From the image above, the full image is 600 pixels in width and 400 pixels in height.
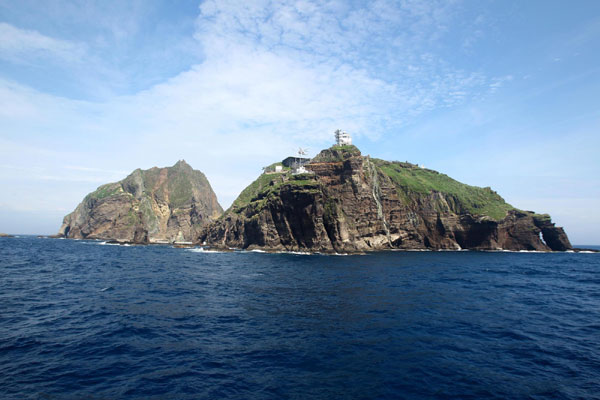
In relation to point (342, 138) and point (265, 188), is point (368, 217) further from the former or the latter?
point (342, 138)

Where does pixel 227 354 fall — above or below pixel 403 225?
below

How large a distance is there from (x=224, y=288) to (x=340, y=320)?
19495 millimetres

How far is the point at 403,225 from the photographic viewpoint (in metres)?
143

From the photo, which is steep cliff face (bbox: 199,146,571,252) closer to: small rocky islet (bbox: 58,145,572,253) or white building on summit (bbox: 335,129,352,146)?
small rocky islet (bbox: 58,145,572,253)

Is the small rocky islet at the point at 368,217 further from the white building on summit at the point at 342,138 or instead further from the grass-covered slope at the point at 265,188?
the white building on summit at the point at 342,138

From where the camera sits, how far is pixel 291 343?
21109mm

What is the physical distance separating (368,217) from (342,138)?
7078 cm

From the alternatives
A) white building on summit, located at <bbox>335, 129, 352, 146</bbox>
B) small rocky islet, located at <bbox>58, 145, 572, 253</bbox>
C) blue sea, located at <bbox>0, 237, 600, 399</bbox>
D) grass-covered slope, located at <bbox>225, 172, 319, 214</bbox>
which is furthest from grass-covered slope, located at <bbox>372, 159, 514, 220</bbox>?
blue sea, located at <bbox>0, 237, 600, 399</bbox>

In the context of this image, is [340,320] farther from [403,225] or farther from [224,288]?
[403,225]

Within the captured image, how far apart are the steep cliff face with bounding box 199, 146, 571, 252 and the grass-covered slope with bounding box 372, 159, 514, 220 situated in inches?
24.3

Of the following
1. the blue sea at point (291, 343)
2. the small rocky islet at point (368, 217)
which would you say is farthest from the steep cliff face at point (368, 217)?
the blue sea at point (291, 343)

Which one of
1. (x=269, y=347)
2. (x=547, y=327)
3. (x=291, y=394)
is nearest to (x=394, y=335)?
(x=269, y=347)

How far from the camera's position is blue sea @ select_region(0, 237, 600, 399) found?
15273 mm

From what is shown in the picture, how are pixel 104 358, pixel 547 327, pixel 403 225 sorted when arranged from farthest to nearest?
pixel 403 225, pixel 547 327, pixel 104 358
